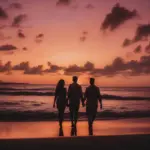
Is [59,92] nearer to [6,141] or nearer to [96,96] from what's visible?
[96,96]

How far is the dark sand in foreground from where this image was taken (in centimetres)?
695

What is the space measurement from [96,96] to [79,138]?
133 inches

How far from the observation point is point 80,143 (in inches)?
292

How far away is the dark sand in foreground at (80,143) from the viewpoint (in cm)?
695

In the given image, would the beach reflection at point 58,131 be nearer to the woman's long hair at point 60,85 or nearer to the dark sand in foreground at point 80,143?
the woman's long hair at point 60,85

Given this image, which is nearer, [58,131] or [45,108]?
[58,131]

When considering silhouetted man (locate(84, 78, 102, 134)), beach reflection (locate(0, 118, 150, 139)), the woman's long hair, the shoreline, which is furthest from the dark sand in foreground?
the shoreline

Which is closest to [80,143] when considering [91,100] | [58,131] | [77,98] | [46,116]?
[91,100]

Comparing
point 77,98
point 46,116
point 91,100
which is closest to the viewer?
point 91,100

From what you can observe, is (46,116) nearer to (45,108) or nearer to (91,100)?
(45,108)

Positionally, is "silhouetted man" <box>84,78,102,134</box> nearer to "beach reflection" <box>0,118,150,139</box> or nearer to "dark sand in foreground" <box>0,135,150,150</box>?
"beach reflection" <box>0,118,150,139</box>

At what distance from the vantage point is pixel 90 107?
11211 millimetres

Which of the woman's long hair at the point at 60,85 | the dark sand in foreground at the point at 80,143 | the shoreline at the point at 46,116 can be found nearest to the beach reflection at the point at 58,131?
the woman's long hair at the point at 60,85

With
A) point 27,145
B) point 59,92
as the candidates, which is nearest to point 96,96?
point 59,92
